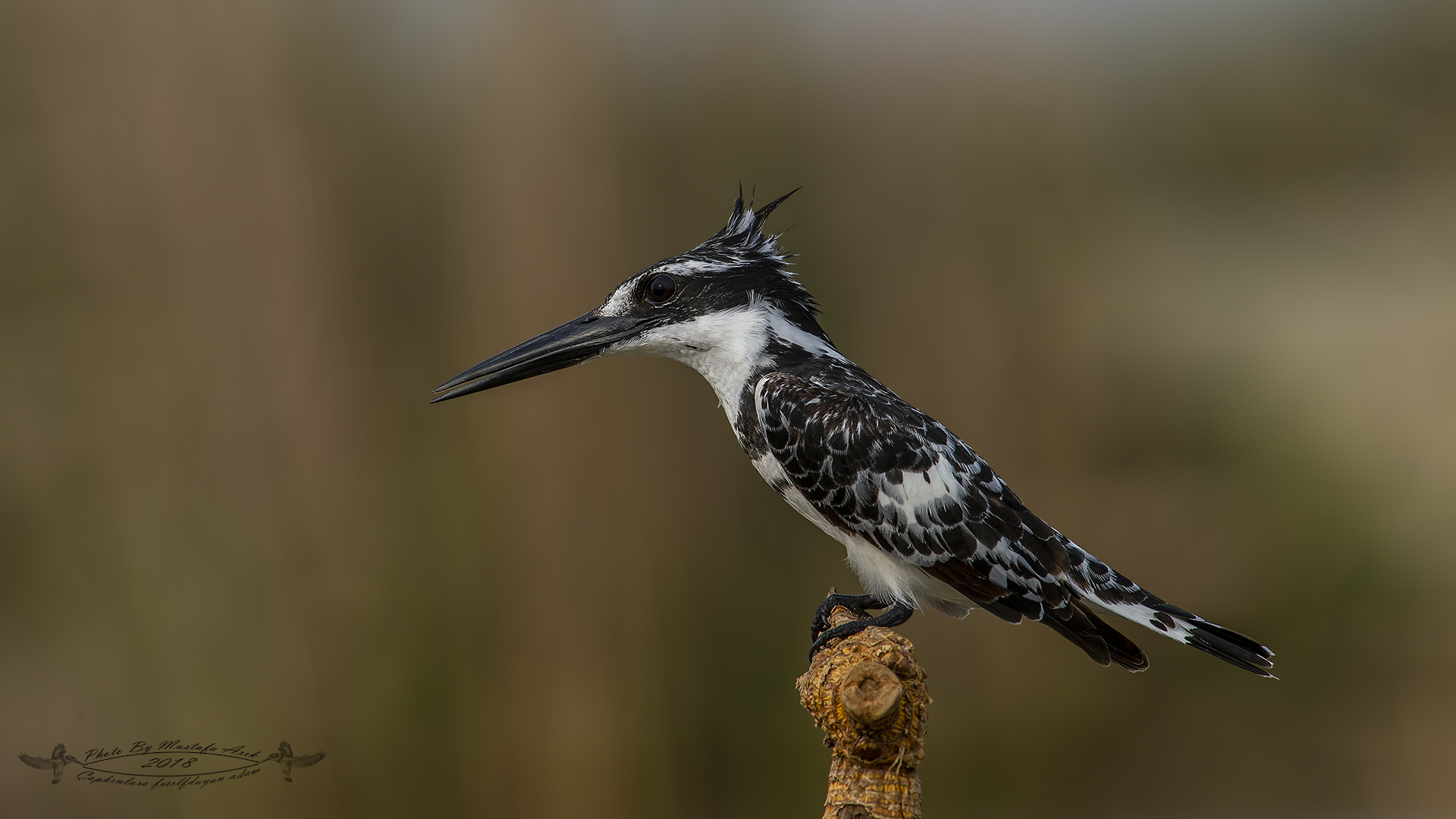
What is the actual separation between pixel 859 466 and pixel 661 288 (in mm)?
440

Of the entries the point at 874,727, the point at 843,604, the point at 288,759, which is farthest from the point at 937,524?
the point at 288,759

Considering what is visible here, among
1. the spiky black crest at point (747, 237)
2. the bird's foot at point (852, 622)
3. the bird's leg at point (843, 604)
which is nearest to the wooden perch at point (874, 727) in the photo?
the bird's foot at point (852, 622)

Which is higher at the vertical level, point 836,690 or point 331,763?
point 836,690

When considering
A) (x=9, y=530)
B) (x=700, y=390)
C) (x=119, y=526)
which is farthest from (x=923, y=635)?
(x=9, y=530)

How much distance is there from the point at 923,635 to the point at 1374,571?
5.06 ft

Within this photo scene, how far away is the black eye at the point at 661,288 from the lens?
135 centimetres

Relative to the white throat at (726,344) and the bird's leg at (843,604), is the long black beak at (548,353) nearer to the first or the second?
the white throat at (726,344)

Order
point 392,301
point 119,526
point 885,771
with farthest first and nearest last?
point 392,301
point 119,526
point 885,771

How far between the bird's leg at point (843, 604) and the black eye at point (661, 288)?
60 centimetres

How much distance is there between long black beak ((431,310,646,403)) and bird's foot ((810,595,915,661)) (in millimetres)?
581

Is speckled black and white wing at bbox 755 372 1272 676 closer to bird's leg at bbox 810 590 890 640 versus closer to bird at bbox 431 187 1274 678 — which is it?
bird at bbox 431 187 1274 678

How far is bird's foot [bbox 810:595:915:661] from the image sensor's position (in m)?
1.26

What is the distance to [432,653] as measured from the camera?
7.95ft

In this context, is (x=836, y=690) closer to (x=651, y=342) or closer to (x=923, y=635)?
(x=651, y=342)
